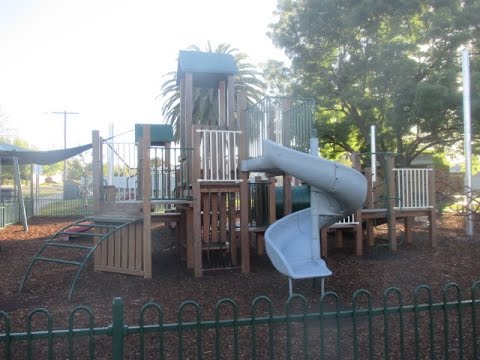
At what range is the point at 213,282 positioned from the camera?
6.84 metres

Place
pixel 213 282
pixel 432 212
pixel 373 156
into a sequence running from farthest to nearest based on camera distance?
pixel 373 156 < pixel 432 212 < pixel 213 282

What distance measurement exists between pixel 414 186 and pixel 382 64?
867cm

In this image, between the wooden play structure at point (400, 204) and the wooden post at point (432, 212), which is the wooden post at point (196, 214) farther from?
the wooden post at point (432, 212)

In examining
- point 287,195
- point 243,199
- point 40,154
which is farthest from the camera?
point 40,154

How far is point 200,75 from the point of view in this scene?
911 centimetres

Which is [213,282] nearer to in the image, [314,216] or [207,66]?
[314,216]

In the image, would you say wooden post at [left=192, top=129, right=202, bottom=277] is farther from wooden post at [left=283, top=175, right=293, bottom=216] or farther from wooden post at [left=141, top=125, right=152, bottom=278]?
wooden post at [left=283, top=175, right=293, bottom=216]

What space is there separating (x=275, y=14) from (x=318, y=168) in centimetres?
1868

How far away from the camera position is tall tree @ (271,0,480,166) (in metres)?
16.1

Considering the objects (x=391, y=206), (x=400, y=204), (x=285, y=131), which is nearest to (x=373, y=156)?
(x=400, y=204)

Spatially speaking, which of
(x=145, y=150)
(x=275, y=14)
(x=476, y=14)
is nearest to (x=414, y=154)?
(x=476, y=14)

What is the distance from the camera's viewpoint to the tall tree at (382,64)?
1609 centimetres

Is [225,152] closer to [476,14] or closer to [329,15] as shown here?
[476,14]

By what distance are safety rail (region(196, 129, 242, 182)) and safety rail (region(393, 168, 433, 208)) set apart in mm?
4657
